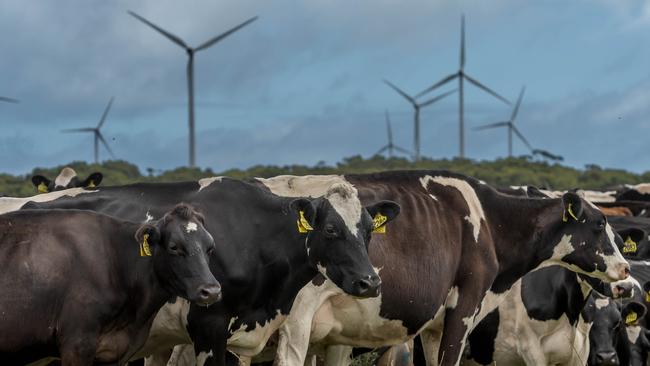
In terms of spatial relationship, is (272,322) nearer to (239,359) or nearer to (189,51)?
(239,359)

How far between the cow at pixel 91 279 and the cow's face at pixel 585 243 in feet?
16.5

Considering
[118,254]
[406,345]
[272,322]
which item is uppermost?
[118,254]

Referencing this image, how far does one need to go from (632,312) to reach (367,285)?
577 cm

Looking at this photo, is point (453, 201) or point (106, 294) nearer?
point (106, 294)

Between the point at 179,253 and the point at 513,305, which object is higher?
the point at 179,253

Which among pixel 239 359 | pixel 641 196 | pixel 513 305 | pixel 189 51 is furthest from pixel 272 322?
pixel 189 51

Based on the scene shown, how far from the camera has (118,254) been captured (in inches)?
454

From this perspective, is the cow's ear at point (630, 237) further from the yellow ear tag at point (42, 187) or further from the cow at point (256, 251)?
A: the yellow ear tag at point (42, 187)

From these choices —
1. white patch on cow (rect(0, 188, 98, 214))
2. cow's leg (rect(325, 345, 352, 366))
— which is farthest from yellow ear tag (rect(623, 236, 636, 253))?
white patch on cow (rect(0, 188, 98, 214))

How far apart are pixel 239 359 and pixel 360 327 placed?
1.45 meters

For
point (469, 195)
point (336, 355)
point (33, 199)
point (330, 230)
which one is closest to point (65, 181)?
point (33, 199)

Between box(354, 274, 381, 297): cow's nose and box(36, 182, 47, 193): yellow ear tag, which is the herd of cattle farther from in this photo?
box(36, 182, 47, 193): yellow ear tag

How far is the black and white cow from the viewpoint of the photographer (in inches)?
539

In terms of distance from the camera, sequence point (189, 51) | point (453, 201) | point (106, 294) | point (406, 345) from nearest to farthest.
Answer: point (106, 294) < point (453, 201) < point (406, 345) < point (189, 51)
